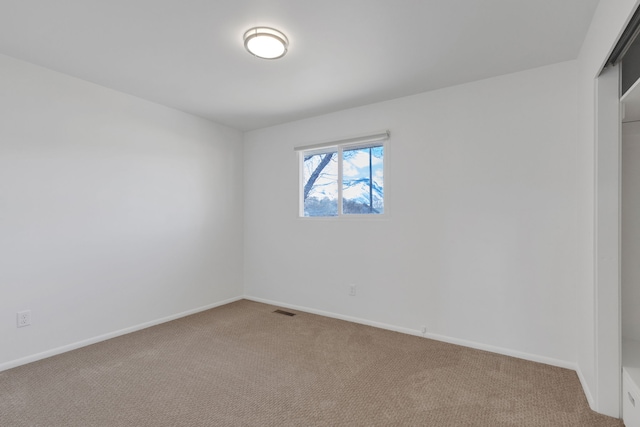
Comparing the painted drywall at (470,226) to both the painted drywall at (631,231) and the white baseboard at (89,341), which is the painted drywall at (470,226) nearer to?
the painted drywall at (631,231)

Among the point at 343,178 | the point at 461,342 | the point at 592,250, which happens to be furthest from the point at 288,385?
the point at 343,178

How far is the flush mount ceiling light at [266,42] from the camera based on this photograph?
6.79 feet

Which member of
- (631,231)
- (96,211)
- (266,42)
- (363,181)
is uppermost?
(266,42)

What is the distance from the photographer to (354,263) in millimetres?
3521

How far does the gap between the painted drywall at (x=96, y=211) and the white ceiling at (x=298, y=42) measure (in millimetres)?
315

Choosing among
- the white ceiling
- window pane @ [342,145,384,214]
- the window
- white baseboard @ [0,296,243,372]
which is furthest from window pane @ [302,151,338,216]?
white baseboard @ [0,296,243,372]

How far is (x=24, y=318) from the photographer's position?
8.20 ft

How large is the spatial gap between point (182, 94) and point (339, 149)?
176cm

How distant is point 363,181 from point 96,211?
2.68 meters

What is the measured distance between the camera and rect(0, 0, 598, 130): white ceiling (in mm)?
1871

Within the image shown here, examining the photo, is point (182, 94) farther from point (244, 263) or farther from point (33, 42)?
point (244, 263)

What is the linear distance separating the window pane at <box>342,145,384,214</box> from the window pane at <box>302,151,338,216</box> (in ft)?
0.52

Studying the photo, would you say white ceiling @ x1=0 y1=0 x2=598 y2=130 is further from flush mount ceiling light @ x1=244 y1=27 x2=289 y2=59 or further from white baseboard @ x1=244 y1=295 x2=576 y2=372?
white baseboard @ x1=244 y1=295 x2=576 y2=372

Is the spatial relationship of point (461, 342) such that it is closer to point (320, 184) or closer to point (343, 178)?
point (343, 178)
